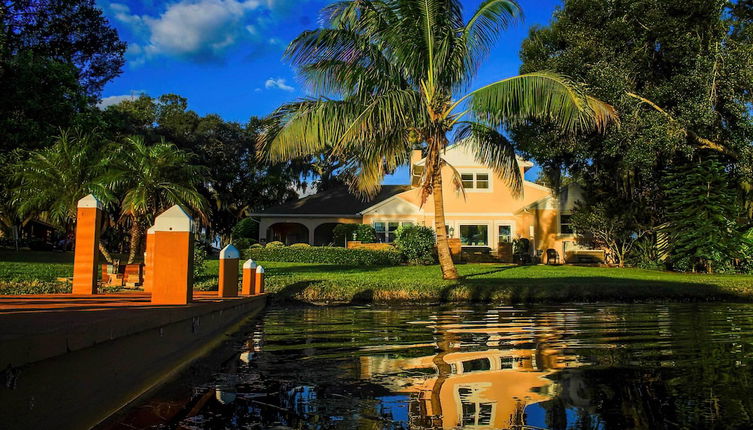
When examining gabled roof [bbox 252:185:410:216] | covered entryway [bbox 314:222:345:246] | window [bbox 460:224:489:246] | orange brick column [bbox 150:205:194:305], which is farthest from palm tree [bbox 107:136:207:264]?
covered entryway [bbox 314:222:345:246]

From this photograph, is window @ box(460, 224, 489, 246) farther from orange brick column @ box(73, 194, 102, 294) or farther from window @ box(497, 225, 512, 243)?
orange brick column @ box(73, 194, 102, 294)

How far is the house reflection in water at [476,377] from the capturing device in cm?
289

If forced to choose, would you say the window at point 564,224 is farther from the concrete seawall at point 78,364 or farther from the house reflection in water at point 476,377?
the concrete seawall at point 78,364

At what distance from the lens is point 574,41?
22.0 metres

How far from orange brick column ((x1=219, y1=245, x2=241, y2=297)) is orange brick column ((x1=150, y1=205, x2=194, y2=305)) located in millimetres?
3656

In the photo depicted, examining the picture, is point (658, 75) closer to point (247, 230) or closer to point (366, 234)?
point (366, 234)

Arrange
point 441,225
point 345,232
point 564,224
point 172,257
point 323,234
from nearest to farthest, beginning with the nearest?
point 172,257, point 441,225, point 564,224, point 345,232, point 323,234

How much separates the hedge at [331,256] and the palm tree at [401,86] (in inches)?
360

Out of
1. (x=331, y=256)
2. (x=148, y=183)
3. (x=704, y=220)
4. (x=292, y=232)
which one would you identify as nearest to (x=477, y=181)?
(x=331, y=256)

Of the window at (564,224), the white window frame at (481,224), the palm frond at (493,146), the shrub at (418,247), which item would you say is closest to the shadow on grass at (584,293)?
the palm frond at (493,146)

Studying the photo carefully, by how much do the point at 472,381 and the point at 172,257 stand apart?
297 centimetres

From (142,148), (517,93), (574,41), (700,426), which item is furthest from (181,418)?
(574,41)

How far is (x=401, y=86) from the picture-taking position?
48.4 ft

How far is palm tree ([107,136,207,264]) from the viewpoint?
52.5 ft
